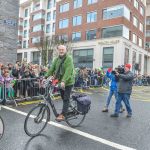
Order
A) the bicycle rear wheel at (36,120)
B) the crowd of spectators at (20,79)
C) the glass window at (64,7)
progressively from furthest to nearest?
the glass window at (64,7) < the crowd of spectators at (20,79) < the bicycle rear wheel at (36,120)

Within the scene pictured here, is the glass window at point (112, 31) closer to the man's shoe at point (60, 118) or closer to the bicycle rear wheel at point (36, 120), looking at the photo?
the man's shoe at point (60, 118)

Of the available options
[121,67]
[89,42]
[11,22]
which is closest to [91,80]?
[11,22]

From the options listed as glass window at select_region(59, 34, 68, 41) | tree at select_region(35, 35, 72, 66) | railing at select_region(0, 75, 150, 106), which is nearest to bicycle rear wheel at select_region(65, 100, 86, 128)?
railing at select_region(0, 75, 150, 106)

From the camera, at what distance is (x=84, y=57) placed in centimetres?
4391

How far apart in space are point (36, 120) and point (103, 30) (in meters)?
36.7

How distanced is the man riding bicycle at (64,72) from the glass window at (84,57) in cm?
3612

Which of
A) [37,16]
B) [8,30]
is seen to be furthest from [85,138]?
[37,16]

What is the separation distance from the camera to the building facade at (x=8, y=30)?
690 inches

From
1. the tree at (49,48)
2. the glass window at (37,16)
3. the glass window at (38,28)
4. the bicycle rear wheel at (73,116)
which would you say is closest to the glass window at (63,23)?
the tree at (49,48)

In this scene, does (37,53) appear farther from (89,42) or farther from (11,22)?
(11,22)

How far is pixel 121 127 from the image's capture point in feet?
24.4

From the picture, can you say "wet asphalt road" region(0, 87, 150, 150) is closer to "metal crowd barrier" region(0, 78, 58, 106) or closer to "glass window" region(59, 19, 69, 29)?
"metal crowd barrier" region(0, 78, 58, 106)

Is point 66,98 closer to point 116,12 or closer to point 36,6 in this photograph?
point 116,12

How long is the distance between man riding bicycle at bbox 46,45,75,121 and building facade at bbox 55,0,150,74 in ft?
106
